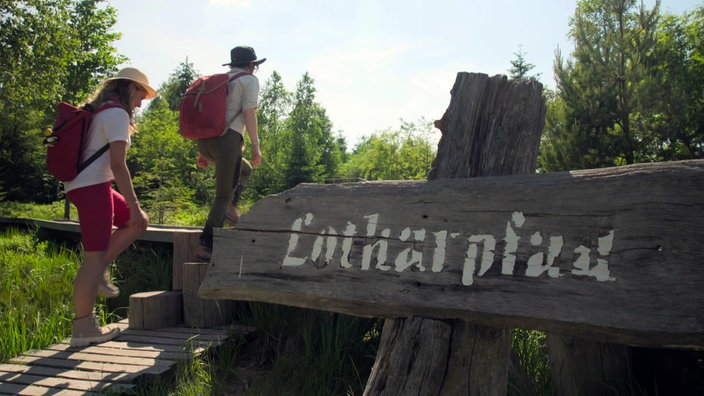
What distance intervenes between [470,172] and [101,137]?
231 cm

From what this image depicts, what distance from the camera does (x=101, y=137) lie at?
3.17 m

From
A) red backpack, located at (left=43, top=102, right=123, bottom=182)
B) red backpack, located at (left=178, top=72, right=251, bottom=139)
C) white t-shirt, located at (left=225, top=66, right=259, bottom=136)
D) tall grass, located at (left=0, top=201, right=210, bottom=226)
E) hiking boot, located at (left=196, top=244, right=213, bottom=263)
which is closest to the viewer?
A: red backpack, located at (left=43, top=102, right=123, bottom=182)

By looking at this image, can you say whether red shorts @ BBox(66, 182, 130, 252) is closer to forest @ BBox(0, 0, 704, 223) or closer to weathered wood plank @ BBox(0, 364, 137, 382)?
weathered wood plank @ BBox(0, 364, 137, 382)

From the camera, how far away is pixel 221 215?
12.0 feet

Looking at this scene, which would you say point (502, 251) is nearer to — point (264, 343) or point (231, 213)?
point (264, 343)

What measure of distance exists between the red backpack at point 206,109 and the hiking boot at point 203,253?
781 millimetres

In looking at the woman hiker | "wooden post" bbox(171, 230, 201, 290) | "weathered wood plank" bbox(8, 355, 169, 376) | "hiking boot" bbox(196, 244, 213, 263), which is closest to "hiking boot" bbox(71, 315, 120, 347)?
the woman hiker

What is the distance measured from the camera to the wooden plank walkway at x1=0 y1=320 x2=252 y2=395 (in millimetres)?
2740

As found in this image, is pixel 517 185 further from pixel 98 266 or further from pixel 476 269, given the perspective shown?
pixel 98 266

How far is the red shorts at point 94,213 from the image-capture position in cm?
317

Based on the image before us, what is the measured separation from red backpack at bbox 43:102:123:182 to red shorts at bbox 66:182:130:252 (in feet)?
0.40

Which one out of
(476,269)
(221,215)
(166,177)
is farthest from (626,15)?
(476,269)

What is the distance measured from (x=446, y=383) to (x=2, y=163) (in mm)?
22216

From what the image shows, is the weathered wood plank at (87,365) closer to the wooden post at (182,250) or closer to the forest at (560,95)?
the wooden post at (182,250)
